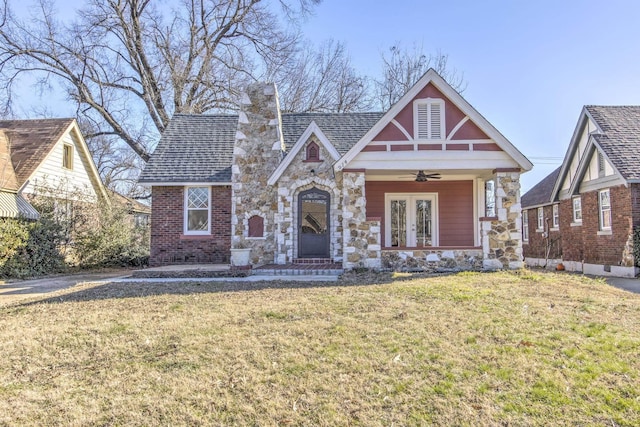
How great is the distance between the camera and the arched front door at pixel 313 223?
13.6 meters

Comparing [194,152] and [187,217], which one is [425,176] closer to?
[187,217]

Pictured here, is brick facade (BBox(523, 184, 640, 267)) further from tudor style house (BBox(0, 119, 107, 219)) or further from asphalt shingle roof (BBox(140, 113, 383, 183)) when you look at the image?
tudor style house (BBox(0, 119, 107, 219))

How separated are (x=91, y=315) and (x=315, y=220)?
25.4 feet

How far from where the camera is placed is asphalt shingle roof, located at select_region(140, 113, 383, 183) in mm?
15188

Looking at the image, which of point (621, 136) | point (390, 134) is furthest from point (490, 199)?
point (390, 134)

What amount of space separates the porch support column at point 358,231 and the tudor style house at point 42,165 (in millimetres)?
10480

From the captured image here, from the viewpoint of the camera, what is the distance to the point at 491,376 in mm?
4117

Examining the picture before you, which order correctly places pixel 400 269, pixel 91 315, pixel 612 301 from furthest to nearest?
pixel 400 269
pixel 612 301
pixel 91 315

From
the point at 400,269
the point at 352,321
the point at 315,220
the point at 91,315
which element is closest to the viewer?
the point at 352,321

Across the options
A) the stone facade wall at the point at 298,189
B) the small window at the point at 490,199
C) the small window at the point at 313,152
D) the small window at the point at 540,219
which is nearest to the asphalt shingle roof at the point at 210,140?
the small window at the point at 313,152

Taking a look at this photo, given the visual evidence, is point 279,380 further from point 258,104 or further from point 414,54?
point 414,54

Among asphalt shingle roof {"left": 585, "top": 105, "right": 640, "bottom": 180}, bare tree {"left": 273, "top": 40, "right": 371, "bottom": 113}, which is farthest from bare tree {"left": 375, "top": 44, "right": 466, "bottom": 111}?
asphalt shingle roof {"left": 585, "top": 105, "right": 640, "bottom": 180}

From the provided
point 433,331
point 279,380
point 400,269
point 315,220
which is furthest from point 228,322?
point 315,220

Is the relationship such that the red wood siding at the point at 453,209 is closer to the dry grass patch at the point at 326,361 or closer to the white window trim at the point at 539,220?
the dry grass patch at the point at 326,361
